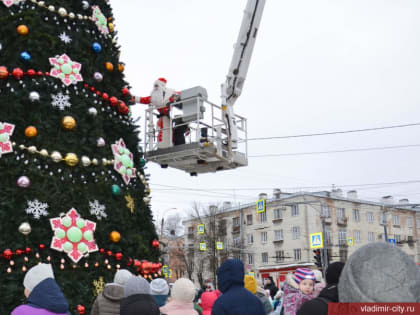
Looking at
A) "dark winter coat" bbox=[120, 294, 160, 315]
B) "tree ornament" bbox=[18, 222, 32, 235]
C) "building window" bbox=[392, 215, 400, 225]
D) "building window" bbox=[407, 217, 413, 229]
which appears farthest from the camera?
"building window" bbox=[407, 217, 413, 229]

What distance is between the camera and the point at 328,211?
59594mm

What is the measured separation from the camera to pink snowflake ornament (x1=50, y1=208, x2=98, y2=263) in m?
7.06

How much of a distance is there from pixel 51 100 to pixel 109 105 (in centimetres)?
105

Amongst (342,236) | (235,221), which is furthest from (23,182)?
(235,221)

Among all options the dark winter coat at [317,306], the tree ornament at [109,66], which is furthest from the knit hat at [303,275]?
the tree ornament at [109,66]

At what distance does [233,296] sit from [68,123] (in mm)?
4175

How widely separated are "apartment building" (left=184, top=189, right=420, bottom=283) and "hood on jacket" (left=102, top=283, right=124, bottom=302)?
48.6 metres

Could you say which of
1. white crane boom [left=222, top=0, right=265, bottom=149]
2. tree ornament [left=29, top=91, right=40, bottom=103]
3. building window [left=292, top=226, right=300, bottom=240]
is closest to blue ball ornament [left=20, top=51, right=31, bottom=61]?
tree ornament [left=29, top=91, right=40, bottom=103]

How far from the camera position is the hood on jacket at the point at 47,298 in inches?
162

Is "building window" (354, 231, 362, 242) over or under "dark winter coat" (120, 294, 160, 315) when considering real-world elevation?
over

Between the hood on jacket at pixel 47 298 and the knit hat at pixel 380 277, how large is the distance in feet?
9.23

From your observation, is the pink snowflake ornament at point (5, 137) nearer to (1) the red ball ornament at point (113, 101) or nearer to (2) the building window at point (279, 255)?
(1) the red ball ornament at point (113, 101)

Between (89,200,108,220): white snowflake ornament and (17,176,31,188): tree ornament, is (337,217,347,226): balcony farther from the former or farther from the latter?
(17,176,31,188): tree ornament

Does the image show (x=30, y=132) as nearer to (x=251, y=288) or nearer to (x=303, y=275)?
(x=251, y=288)
